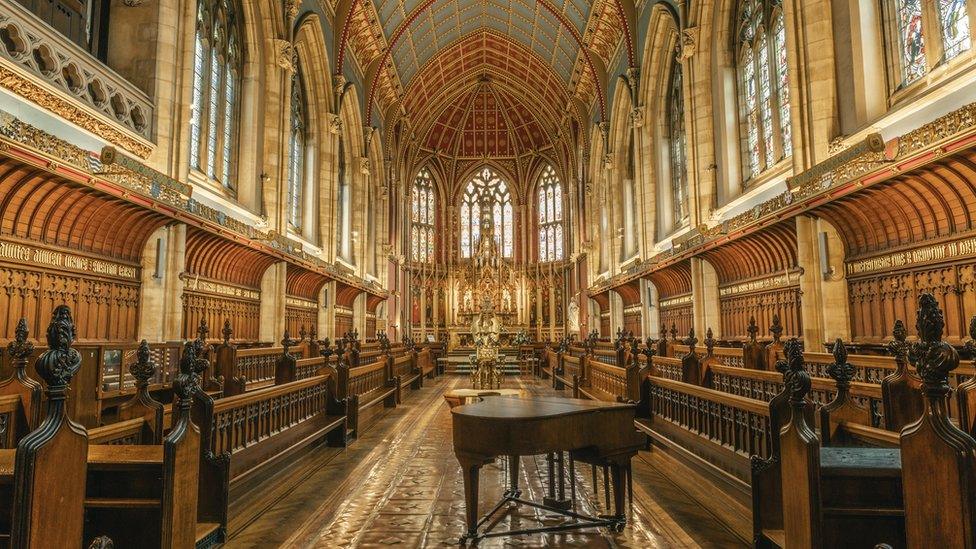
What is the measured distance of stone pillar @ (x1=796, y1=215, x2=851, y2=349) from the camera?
827cm

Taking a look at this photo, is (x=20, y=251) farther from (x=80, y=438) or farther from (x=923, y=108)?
(x=923, y=108)

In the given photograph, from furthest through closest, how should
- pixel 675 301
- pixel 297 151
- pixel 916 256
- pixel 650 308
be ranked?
1. pixel 297 151
2. pixel 650 308
3. pixel 675 301
4. pixel 916 256

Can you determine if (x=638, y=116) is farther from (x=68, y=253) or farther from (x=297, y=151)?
(x=68, y=253)

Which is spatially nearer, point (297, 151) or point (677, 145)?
point (677, 145)

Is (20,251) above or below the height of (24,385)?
above

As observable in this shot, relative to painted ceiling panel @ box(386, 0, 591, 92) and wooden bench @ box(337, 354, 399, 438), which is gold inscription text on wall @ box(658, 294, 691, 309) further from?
painted ceiling panel @ box(386, 0, 591, 92)

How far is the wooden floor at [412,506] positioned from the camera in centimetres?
361

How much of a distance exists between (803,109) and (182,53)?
411 inches

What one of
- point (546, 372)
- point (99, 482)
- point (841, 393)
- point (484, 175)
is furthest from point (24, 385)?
point (484, 175)

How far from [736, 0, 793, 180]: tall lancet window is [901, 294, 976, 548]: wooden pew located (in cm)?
980

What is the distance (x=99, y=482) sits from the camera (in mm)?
2717

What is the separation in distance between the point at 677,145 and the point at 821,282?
9576mm

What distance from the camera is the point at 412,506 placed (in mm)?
4355

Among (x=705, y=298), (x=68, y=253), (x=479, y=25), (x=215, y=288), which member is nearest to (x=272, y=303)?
(x=215, y=288)
